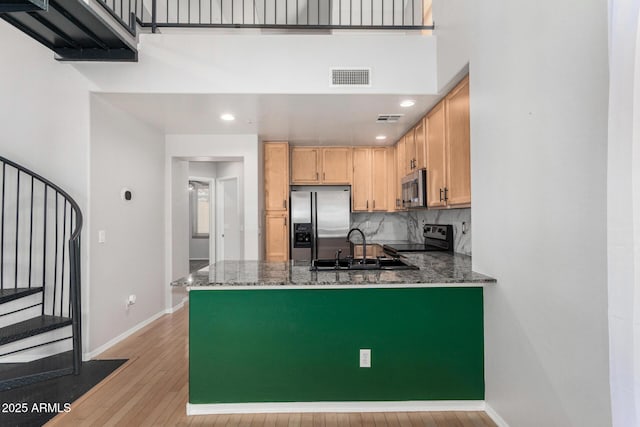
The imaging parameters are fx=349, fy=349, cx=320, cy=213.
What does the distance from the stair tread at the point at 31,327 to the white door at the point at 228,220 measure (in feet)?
12.8

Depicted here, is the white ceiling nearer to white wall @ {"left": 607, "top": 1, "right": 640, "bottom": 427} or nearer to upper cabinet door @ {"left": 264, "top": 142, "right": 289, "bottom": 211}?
upper cabinet door @ {"left": 264, "top": 142, "right": 289, "bottom": 211}

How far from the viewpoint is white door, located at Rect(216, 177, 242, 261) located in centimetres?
679

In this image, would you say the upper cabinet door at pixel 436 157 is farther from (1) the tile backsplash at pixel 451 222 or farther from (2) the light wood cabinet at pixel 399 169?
(2) the light wood cabinet at pixel 399 169

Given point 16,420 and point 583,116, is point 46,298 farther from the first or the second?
point 583,116

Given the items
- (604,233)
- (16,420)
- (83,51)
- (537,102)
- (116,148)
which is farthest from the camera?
(116,148)

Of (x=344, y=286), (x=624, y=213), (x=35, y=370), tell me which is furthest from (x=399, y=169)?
(x=35, y=370)

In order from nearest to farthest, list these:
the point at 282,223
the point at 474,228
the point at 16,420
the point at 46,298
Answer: the point at 16,420 → the point at 474,228 → the point at 46,298 → the point at 282,223

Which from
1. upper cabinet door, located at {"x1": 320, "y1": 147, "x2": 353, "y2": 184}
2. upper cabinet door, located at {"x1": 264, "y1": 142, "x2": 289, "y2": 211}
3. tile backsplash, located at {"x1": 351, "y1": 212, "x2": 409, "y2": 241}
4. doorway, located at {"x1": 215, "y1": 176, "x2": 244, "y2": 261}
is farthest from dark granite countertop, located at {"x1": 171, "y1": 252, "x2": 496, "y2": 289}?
doorway, located at {"x1": 215, "y1": 176, "x2": 244, "y2": 261}

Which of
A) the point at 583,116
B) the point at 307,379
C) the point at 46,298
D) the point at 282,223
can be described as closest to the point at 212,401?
the point at 307,379

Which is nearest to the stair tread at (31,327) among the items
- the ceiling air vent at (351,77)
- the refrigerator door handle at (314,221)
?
the refrigerator door handle at (314,221)

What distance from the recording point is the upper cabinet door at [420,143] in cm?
355

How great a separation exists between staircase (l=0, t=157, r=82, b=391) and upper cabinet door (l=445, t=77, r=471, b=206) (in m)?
3.00

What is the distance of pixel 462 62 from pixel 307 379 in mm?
2378

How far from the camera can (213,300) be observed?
7.38ft
